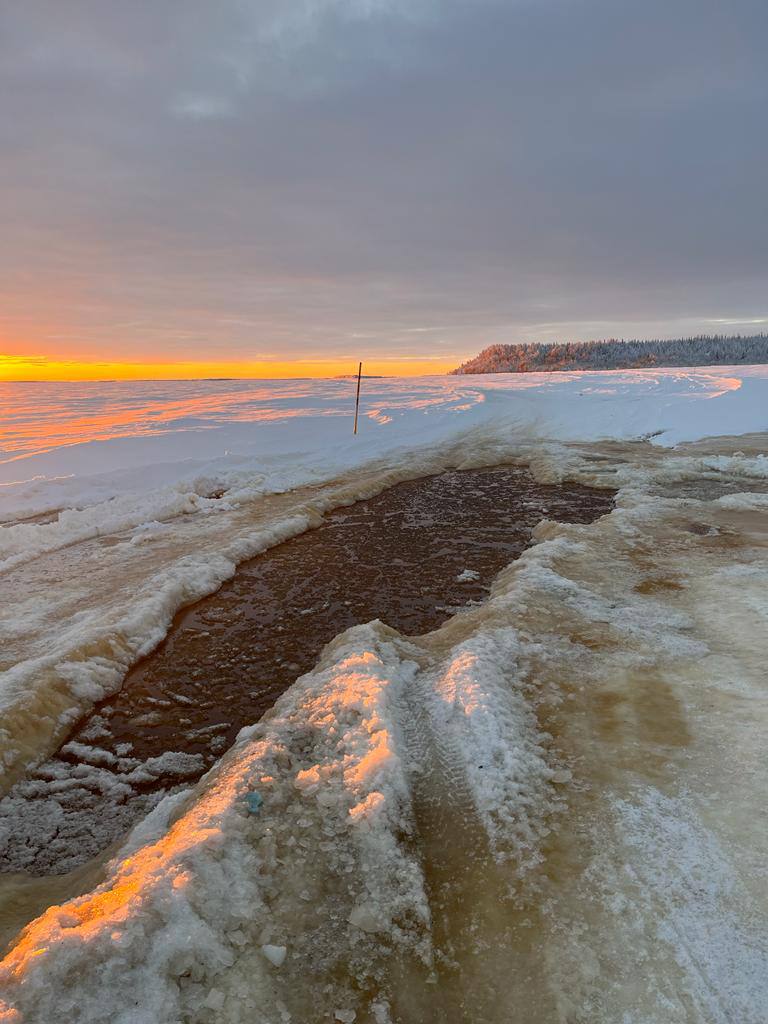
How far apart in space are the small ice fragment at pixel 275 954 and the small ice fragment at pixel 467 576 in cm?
764

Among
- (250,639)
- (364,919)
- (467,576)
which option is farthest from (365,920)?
(467,576)

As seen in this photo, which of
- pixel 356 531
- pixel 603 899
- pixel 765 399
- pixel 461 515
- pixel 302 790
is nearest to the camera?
pixel 603 899

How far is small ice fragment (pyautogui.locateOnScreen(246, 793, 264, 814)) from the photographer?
160 inches

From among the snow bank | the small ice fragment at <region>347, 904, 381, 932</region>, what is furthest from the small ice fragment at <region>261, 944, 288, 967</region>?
the small ice fragment at <region>347, 904, 381, 932</region>

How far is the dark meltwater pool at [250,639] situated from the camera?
534cm

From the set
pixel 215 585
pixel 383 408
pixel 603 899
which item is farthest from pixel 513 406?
pixel 603 899

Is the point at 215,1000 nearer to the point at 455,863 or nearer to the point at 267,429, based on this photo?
the point at 455,863

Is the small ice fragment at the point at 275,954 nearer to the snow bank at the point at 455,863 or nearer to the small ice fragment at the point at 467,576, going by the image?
the snow bank at the point at 455,863

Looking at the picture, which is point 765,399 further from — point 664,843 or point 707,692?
point 664,843

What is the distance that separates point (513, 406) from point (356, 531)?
87.9 feet

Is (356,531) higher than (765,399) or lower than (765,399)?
lower

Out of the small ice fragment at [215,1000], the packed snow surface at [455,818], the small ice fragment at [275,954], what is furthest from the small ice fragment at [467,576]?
the small ice fragment at [215,1000]

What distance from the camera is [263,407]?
38844 mm

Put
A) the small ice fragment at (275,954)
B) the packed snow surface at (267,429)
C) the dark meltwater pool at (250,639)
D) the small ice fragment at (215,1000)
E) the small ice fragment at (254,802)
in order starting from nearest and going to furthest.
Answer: the small ice fragment at (215,1000) < the small ice fragment at (275,954) < the small ice fragment at (254,802) < the dark meltwater pool at (250,639) < the packed snow surface at (267,429)
